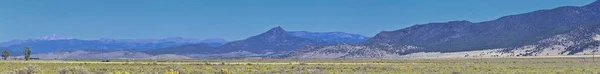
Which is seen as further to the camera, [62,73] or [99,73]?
[99,73]

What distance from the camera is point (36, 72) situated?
155 ft

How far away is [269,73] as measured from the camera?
185 feet

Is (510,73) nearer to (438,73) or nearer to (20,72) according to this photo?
(438,73)

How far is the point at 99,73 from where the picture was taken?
54.2 metres

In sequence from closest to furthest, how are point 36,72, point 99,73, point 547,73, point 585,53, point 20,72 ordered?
point 20,72 < point 36,72 < point 99,73 < point 547,73 < point 585,53

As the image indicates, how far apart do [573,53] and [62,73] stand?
16277cm

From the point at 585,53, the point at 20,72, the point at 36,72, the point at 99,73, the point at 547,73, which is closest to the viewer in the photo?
the point at 20,72

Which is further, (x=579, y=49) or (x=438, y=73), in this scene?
(x=579, y=49)

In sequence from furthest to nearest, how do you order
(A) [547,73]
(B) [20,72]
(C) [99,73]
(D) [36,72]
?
1. (A) [547,73]
2. (C) [99,73]
3. (D) [36,72]
4. (B) [20,72]

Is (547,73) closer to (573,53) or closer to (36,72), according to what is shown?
(36,72)

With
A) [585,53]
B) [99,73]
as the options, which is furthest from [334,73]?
[585,53]

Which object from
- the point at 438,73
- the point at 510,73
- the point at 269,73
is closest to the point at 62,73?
the point at 269,73

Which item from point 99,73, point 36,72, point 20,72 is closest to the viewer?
point 20,72

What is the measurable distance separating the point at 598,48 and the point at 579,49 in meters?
4.28
